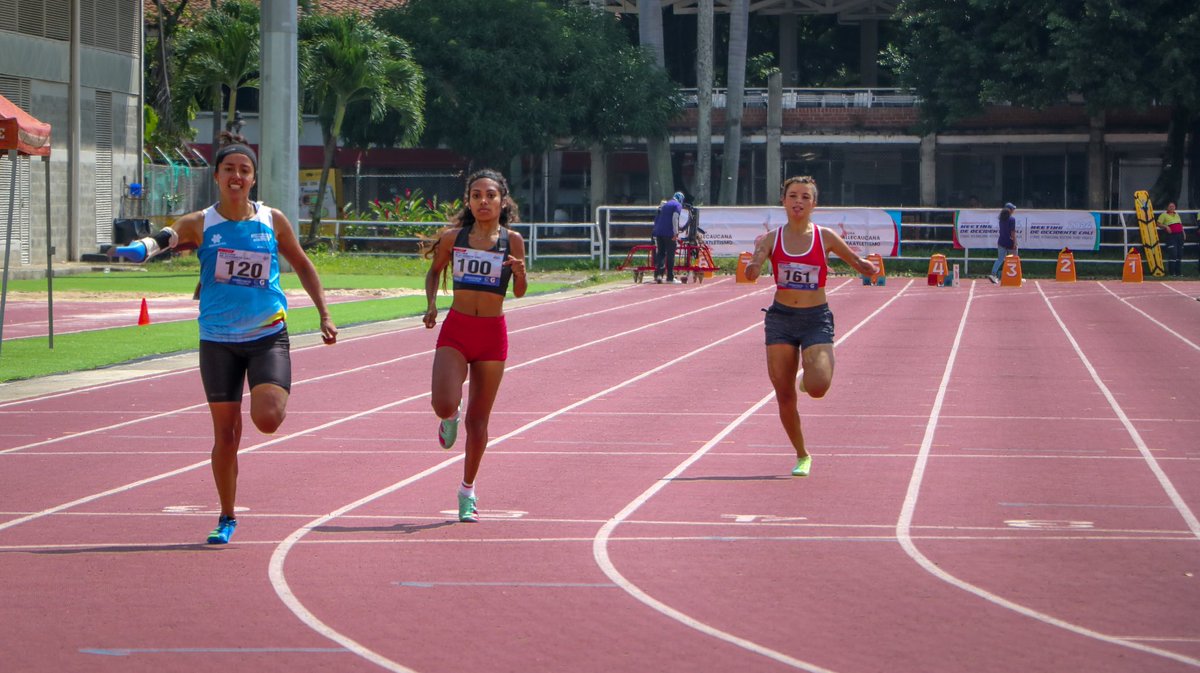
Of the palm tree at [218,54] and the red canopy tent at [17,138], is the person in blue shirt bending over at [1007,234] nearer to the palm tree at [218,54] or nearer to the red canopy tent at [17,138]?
the palm tree at [218,54]

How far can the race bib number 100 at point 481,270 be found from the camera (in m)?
8.03

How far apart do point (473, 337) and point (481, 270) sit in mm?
353

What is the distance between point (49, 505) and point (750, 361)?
10208 mm

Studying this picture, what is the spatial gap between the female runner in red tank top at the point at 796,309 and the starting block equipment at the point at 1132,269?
1107 inches

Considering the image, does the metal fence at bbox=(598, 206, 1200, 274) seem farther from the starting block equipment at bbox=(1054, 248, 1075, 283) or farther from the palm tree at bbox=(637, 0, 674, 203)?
the palm tree at bbox=(637, 0, 674, 203)

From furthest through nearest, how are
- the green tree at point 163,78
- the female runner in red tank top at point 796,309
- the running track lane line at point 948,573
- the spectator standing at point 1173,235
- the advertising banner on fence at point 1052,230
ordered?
the green tree at point 163,78
the advertising banner on fence at point 1052,230
the spectator standing at point 1173,235
the female runner in red tank top at point 796,309
the running track lane line at point 948,573

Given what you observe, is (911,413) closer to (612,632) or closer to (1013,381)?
(1013,381)

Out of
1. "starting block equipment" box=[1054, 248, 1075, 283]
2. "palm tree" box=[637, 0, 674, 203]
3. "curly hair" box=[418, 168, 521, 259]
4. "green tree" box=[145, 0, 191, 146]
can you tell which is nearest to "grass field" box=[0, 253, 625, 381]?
"green tree" box=[145, 0, 191, 146]

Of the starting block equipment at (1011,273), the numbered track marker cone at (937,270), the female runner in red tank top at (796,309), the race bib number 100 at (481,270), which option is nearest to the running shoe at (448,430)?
the race bib number 100 at (481,270)

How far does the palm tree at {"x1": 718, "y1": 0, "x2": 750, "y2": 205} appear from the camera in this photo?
43.8 meters

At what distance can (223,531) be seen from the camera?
24.5 feet

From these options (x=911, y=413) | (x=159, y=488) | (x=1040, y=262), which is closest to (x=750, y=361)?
(x=911, y=413)

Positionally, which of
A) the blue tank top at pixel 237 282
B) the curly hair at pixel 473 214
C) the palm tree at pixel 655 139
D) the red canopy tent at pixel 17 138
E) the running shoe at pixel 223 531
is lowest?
the running shoe at pixel 223 531

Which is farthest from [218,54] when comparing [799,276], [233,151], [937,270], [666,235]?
[233,151]
